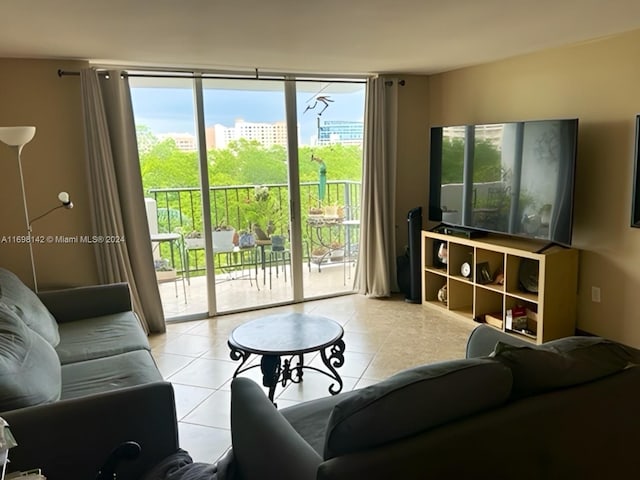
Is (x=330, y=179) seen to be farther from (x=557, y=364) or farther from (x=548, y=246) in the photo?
(x=557, y=364)

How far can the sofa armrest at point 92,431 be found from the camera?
1.76 meters

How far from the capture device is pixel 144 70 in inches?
158

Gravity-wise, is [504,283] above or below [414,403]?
below

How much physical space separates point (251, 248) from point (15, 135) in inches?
86.7

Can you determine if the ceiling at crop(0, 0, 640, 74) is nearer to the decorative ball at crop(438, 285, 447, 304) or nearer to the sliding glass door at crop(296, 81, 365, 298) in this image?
the sliding glass door at crop(296, 81, 365, 298)

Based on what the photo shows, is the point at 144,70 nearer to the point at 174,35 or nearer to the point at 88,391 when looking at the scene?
the point at 174,35

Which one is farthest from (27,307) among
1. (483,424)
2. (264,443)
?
(483,424)

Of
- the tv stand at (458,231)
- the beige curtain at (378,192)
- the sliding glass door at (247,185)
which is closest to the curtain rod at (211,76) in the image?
the sliding glass door at (247,185)

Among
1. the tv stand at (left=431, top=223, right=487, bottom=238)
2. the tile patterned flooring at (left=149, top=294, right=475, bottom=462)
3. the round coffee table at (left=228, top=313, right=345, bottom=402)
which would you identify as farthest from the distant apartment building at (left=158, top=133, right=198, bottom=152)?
the tv stand at (left=431, top=223, right=487, bottom=238)

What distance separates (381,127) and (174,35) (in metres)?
2.29

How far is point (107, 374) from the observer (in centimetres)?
245

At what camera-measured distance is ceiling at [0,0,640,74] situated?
244 centimetres

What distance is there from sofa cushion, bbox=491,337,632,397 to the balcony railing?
3393 millimetres

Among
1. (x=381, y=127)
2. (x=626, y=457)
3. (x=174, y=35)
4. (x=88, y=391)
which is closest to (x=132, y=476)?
(x=88, y=391)
